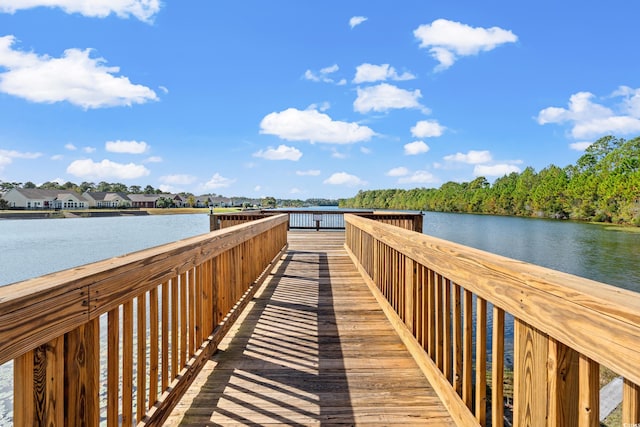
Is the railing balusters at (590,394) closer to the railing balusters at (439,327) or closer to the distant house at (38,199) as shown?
the railing balusters at (439,327)

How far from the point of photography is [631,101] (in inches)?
2608

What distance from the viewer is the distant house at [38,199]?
197 feet

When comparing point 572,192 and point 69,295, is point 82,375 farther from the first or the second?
point 572,192

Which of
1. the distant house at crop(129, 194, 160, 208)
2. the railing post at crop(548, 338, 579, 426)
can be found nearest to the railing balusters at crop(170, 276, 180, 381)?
the railing post at crop(548, 338, 579, 426)

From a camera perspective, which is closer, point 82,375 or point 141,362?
point 82,375

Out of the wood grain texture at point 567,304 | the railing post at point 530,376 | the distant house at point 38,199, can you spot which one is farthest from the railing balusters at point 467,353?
the distant house at point 38,199

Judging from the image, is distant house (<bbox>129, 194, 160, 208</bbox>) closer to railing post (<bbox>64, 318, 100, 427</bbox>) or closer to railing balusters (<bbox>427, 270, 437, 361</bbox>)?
railing balusters (<bbox>427, 270, 437, 361</bbox>)

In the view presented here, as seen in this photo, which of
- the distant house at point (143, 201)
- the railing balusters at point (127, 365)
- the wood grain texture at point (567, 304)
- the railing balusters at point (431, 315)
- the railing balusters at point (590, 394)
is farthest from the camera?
the distant house at point (143, 201)

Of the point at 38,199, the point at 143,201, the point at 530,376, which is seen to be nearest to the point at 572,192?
the point at 530,376

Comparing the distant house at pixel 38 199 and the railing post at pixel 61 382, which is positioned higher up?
the distant house at pixel 38 199

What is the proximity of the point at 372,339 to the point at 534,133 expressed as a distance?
83.2 m

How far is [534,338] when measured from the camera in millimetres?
1163

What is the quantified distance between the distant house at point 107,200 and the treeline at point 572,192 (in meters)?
61.9

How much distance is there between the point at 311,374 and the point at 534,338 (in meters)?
1.62
